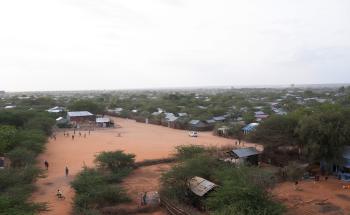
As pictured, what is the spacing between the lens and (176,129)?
4816 cm

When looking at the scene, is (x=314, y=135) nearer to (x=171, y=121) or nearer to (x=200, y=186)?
(x=200, y=186)

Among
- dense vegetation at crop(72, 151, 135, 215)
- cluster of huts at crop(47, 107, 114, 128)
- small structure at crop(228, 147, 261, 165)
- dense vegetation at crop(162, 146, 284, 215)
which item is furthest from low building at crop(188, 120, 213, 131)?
dense vegetation at crop(162, 146, 284, 215)

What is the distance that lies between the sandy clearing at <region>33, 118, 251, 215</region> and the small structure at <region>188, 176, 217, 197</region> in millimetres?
6170

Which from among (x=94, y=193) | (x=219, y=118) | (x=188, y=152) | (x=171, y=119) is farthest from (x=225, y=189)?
(x=171, y=119)

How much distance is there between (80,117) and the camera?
2186 inches

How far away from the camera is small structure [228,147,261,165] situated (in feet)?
77.8

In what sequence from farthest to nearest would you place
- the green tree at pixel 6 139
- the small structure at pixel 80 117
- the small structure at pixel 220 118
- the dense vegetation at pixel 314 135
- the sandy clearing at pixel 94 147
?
1. the small structure at pixel 80 117
2. the small structure at pixel 220 118
3. the green tree at pixel 6 139
4. the dense vegetation at pixel 314 135
5. the sandy clearing at pixel 94 147

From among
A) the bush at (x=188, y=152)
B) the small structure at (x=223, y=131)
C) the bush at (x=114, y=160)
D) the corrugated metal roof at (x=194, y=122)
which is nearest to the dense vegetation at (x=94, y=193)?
the bush at (x=114, y=160)

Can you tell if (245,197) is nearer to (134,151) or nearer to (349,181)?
(349,181)

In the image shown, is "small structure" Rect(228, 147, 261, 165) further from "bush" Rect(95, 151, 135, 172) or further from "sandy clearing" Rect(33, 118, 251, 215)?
"sandy clearing" Rect(33, 118, 251, 215)

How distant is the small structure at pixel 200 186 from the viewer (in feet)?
53.5

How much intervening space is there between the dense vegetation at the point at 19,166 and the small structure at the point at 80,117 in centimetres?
1372

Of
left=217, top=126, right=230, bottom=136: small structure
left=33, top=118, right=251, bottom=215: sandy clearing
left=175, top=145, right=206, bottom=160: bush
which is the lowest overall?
left=33, top=118, right=251, bottom=215: sandy clearing

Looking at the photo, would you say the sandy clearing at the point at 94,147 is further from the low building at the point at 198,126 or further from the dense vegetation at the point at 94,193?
the low building at the point at 198,126
